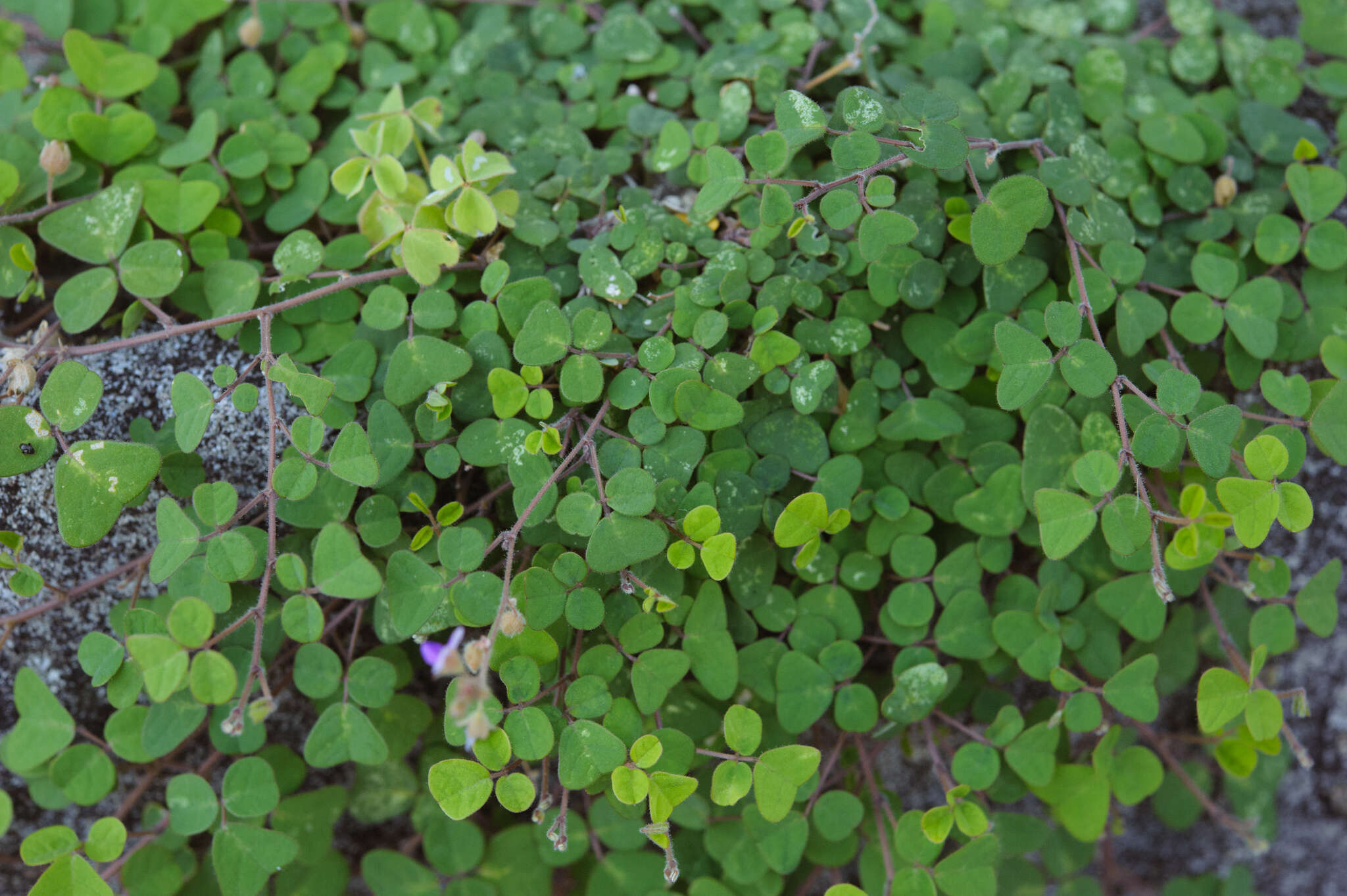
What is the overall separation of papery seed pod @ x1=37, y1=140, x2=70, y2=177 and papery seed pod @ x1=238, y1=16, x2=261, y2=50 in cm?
43

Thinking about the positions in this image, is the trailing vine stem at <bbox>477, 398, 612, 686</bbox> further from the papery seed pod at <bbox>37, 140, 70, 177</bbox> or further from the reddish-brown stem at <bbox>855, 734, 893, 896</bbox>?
the papery seed pod at <bbox>37, 140, 70, 177</bbox>

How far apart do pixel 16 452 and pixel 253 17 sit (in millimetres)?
1025

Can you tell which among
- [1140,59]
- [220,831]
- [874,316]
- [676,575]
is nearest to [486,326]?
[676,575]

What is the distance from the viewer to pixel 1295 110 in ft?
5.56

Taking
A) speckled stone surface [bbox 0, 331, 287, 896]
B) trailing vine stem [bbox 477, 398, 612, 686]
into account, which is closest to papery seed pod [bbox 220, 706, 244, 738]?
trailing vine stem [bbox 477, 398, 612, 686]

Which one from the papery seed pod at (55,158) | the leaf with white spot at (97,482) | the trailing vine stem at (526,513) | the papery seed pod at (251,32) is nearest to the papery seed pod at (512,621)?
the trailing vine stem at (526,513)

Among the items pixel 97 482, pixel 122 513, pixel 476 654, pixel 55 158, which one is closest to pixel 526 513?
pixel 476 654

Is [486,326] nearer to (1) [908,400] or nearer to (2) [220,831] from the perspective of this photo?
(1) [908,400]

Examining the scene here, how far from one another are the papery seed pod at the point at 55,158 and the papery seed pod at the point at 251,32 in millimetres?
431

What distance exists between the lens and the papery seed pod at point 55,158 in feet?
4.64

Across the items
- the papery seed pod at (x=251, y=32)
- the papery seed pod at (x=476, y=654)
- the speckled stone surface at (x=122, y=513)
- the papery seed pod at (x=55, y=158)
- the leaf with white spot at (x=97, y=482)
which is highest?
the papery seed pod at (x=251, y=32)

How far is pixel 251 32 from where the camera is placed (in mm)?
1688

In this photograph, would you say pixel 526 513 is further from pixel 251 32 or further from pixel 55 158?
pixel 251 32

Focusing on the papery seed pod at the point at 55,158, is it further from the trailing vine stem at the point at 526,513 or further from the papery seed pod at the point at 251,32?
the trailing vine stem at the point at 526,513
